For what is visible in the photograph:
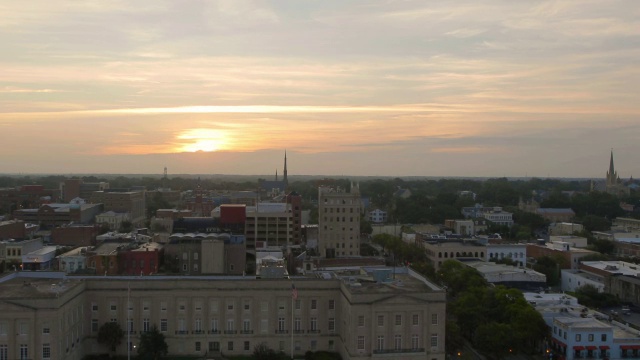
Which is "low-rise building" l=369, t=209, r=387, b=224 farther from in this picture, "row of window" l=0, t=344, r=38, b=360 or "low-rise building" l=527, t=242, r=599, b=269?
"row of window" l=0, t=344, r=38, b=360

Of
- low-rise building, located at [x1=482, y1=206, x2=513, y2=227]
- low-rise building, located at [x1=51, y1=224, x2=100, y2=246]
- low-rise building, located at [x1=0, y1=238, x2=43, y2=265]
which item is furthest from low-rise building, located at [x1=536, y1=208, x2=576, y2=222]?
low-rise building, located at [x1=0, y1=238, x2=43, y2=265]

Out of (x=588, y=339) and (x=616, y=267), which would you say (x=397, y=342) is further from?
(x=616, y=267)

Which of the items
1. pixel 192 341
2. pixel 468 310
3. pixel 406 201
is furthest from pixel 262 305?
pixel 406 201

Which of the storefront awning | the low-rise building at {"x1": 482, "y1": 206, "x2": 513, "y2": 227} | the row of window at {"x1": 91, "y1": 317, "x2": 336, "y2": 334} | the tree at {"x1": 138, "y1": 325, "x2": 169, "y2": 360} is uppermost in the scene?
the low-rise building at {"x1": 482, "y1": 206, "x2": 513, "y2": 227}

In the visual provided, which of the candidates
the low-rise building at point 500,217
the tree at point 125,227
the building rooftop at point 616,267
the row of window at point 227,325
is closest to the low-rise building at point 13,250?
the tree at point 125,227

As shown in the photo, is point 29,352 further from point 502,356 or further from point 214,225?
point 214,225

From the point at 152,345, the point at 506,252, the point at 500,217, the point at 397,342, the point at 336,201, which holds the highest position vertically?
the point at 336,201

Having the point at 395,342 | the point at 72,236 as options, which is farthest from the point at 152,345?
the point at 72,236
